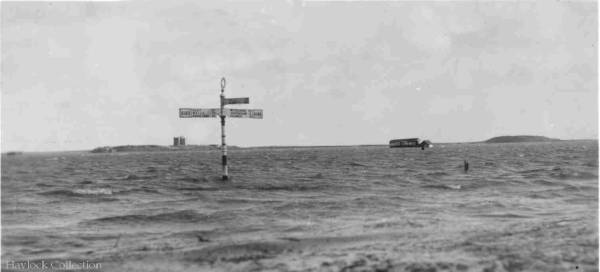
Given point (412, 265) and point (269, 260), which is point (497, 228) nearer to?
point (412, 265)

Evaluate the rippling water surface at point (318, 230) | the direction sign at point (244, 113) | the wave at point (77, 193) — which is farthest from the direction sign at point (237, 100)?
the wave at point (77, 193)

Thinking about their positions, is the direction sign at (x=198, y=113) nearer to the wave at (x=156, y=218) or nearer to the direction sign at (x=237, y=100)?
the direction sign at (x=237, y=100)

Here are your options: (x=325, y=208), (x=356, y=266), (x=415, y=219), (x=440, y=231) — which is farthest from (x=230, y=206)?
(x=356, y=266)

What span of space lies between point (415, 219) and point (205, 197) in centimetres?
977

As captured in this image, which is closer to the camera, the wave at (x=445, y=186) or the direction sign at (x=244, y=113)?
the wave at (x=445, y=186)

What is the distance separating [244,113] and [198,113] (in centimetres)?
231

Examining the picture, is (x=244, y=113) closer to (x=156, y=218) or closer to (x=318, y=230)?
(x=156, y=218)

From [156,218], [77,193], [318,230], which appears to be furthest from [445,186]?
[77,193]

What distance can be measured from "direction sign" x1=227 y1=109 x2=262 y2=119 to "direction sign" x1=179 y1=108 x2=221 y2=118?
70 cm

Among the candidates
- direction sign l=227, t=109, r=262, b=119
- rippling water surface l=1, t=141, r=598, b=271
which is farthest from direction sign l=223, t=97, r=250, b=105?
rippling water surface l=1, t=141, r=598, b=271

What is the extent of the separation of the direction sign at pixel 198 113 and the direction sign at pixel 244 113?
0.70 m

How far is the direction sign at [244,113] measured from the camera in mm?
24562

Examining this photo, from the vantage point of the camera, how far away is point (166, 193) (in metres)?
22.8

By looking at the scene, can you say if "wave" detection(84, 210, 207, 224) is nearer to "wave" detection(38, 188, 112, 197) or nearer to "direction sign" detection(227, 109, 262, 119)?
"wave" detection(38, 188, 112, 197)
